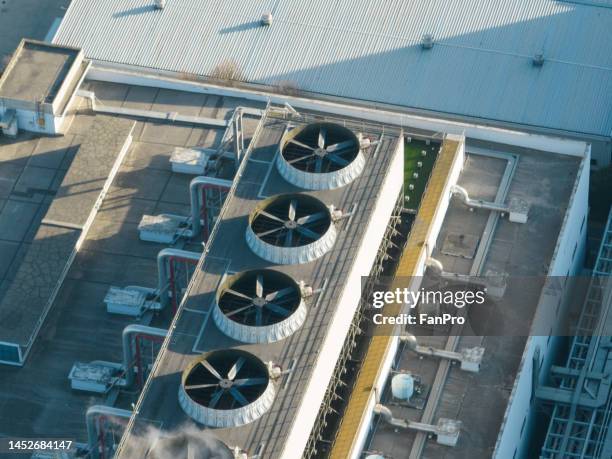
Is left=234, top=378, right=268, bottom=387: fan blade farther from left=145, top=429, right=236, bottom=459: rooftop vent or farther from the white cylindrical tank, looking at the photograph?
the white cylindrical tank

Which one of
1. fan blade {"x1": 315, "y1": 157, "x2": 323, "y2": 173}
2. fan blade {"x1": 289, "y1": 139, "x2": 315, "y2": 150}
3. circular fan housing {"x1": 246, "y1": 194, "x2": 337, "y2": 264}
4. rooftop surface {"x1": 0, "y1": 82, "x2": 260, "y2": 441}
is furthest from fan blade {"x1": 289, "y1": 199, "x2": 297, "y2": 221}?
rooftop surface {"x1": 0, "y1": 82, "x2": 260, "y2": 441}

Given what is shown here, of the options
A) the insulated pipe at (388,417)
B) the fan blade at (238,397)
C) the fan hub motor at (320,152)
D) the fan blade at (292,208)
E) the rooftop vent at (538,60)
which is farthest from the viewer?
the rooftop vent at (538,60)

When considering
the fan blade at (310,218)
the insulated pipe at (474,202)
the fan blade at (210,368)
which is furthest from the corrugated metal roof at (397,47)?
the fan blade at (210,368)

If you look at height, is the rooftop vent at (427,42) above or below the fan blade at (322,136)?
above

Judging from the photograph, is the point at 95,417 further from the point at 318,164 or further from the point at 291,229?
the point at 318,164

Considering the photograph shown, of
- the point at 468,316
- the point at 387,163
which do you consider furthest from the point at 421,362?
the point at 387,163

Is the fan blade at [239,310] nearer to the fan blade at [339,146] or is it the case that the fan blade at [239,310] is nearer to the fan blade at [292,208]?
the fan blade at [292,208]
